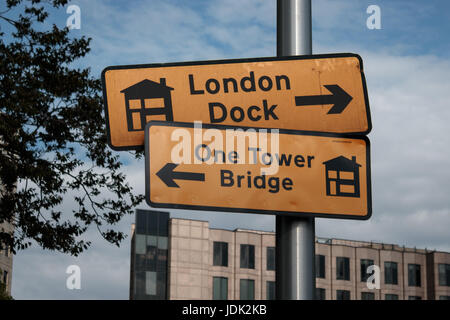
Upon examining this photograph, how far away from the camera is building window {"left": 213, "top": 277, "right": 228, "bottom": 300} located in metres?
76.7

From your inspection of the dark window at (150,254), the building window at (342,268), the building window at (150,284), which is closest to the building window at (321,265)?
the building window at (342,268)

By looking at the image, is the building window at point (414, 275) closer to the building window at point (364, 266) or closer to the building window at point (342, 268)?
the building window at point (364, 266)

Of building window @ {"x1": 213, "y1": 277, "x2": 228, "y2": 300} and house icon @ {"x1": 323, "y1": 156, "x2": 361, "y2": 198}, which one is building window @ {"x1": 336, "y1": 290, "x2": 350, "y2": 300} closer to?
building window @ {"x1": 213, "y1": 277, "x2": 228, "y2": 300}

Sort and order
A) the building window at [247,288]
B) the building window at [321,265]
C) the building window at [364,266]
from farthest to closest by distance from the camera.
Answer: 1. the building window at [364,266]
2. the building window at [321,265]
3. the building window at [247,288]

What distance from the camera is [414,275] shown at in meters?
84.1

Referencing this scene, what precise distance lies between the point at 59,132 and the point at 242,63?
1399cm

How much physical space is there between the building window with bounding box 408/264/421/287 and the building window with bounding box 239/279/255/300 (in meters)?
19.9

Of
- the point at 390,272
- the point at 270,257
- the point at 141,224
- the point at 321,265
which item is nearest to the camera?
the point at 141,224

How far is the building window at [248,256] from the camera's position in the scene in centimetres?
7875

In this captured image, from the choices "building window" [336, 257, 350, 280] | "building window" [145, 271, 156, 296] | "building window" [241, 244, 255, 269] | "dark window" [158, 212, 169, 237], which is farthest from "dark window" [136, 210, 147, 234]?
A: "building window" [336, 257, 350, 280]

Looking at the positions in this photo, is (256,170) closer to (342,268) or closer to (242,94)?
(242,94)

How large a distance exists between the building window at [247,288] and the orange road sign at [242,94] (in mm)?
74626

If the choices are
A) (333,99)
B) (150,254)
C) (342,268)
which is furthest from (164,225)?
(333,99)

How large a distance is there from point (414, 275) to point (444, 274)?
11.5 feet
